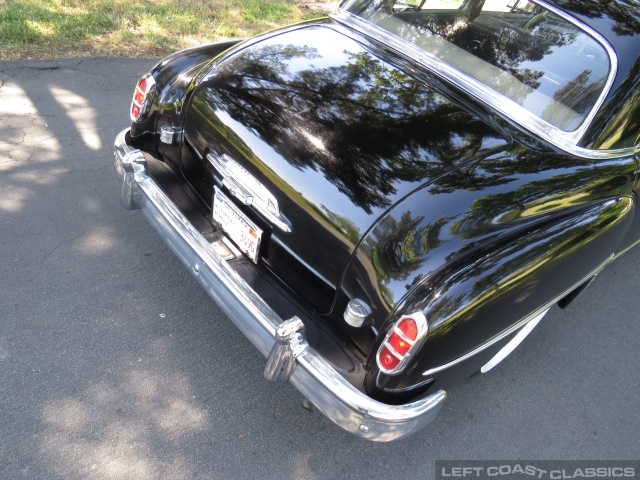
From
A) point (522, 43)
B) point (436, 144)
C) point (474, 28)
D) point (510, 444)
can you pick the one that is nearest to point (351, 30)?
point (474, 28)

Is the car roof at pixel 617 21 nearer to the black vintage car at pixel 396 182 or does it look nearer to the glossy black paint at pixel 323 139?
the black vintage car at pixel 396 182

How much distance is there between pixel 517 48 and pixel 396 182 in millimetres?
1154

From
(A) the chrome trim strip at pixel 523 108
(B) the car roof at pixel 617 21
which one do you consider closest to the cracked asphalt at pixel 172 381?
(A) the chrome trim strip at pixel 523 108

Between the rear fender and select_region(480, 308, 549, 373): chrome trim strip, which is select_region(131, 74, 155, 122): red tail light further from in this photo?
select_region(480, 308, 549, 373): chrome trim strip

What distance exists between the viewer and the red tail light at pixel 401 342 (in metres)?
1.83

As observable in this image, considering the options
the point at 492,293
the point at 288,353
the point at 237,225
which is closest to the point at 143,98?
the point at 237,225

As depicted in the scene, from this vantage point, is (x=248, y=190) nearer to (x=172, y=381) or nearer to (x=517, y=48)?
(x=172, y=381)

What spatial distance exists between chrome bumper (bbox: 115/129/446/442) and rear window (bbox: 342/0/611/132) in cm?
145

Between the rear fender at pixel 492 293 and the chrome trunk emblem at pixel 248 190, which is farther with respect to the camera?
the chrome trunk emblem at pixel 248 190

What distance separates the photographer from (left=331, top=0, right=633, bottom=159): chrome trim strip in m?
2.42

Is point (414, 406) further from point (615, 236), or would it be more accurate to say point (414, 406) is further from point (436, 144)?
point (615, 236)

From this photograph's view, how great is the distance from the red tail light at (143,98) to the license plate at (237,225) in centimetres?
72

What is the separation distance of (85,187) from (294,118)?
6.42ft

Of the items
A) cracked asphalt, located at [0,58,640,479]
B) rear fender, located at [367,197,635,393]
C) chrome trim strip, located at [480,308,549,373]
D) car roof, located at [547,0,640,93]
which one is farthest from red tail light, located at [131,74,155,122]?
chrome trim strip, located at [480,308,549,373]
